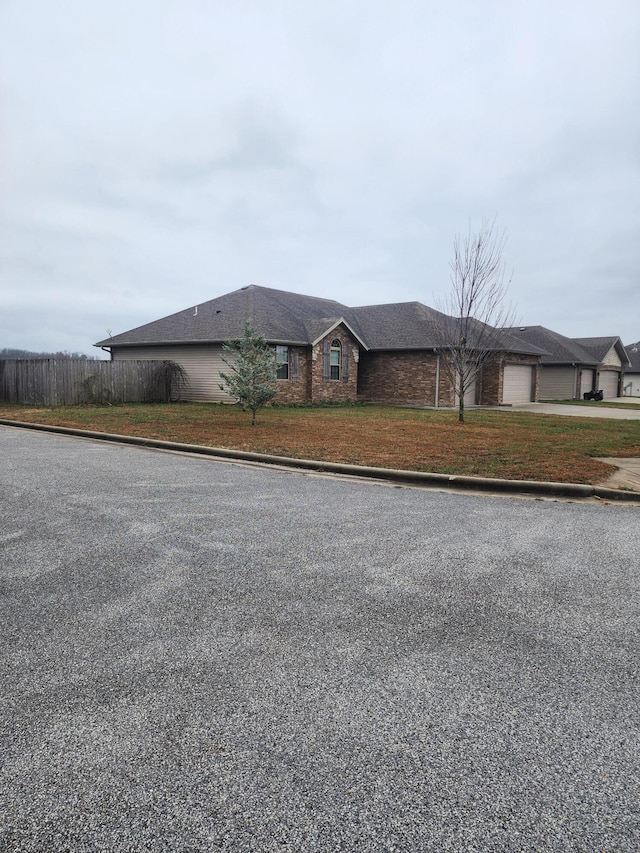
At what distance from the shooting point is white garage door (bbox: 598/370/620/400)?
4303 cm

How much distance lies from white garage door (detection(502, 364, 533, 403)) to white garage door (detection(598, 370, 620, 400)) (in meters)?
12.8

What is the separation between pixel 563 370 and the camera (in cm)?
3919

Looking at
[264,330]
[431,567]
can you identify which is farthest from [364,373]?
[431,567]

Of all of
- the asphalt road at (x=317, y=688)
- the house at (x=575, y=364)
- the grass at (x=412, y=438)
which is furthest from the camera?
the house at (x=575, y=364)

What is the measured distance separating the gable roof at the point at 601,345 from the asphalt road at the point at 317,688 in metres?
42.0

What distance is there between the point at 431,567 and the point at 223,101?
21909 millimetres

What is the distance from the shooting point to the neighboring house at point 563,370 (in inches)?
1527

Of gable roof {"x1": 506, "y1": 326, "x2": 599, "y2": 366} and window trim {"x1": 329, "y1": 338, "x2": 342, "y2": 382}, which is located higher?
gable roof {"x1": 506, "y1": 326, "x2": 599, "y2": 366}

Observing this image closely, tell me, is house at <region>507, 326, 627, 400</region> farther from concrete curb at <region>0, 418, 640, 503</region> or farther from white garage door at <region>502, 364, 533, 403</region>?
concrete curb at <region>0, 418, 640, 503</region>

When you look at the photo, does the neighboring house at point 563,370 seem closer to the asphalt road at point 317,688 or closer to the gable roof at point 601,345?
the gable roof at point 601,345

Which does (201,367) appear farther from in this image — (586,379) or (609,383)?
(609,383)

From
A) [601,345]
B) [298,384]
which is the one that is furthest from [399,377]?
[601,345]

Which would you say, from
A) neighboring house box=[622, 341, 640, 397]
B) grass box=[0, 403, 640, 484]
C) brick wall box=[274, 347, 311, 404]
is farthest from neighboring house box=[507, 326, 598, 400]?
grass box=[0, 403, 640, 484]

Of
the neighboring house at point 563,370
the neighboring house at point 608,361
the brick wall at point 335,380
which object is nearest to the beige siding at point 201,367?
the brick wall at point 335,380
